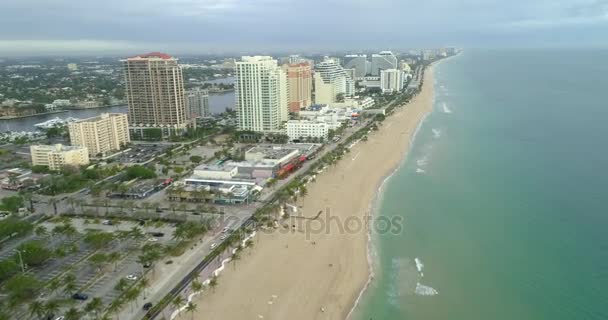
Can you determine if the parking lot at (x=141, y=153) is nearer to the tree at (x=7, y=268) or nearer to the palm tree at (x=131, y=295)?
the tree at (x=7, y=268)

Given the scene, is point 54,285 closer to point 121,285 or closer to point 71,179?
point 121,285

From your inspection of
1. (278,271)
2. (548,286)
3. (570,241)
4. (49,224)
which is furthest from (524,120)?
(49,224)

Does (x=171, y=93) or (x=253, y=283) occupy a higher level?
(x=171, y=93)

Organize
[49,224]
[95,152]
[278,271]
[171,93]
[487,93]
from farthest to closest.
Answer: [487,93]
[171,93]
[95,152]
[49,224]
[278,271]

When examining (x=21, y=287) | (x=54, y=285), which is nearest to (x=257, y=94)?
(x=54, y=285)

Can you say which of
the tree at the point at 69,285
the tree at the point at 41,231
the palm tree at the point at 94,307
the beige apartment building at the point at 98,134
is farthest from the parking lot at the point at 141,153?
the palm tree at the point at 94,307

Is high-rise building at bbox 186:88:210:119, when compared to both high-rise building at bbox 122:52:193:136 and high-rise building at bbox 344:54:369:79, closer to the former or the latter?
high-rise building at bbox 122:52:193:136

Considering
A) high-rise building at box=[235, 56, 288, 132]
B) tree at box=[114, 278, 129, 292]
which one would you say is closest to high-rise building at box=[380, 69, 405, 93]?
high-rise building at box=[235, 56, 288, 132]

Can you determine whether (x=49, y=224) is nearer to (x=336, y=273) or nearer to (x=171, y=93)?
(x=336, y=273)
